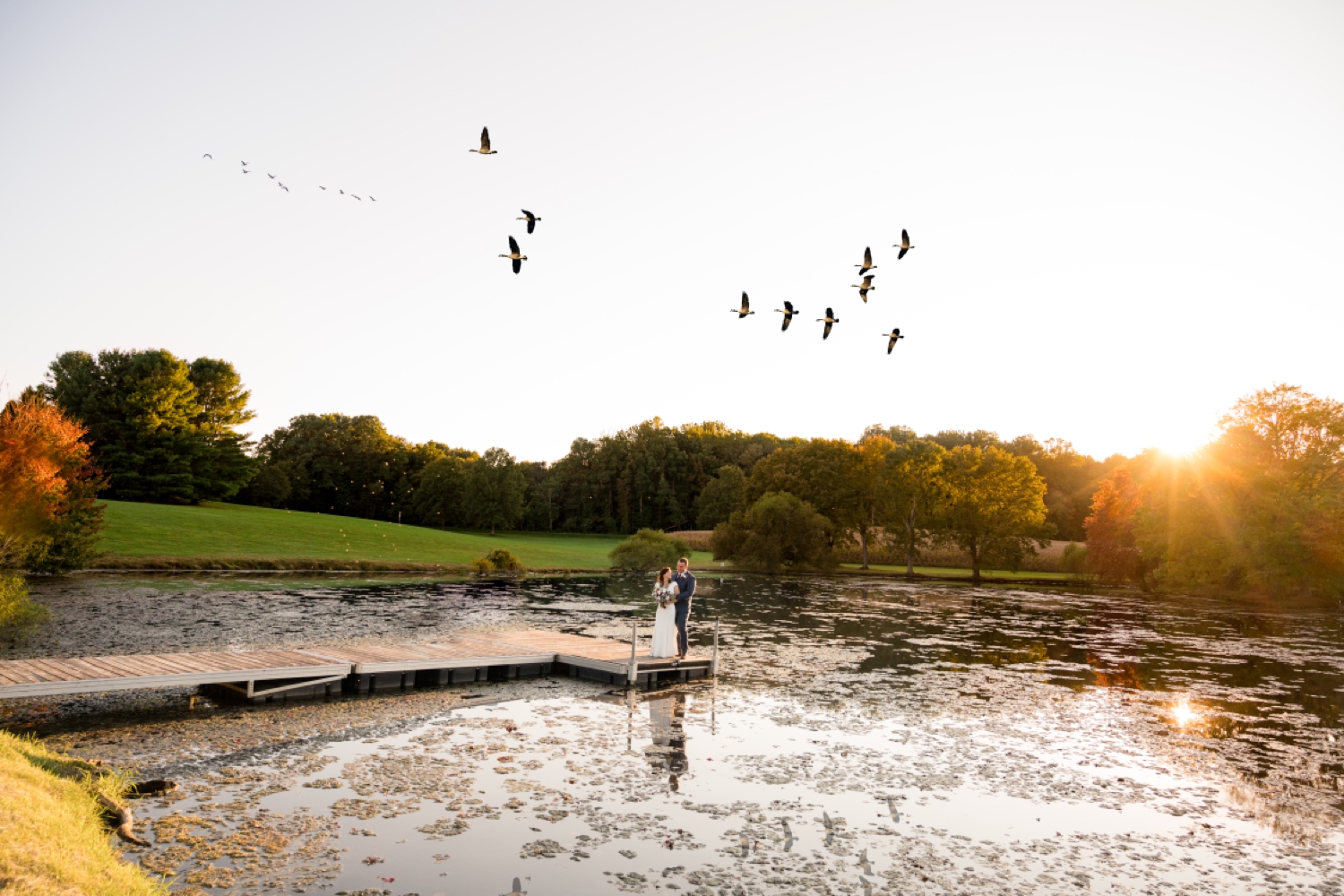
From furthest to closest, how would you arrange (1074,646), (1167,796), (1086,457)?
(1086,457)
(1074,646)
(1167,796)

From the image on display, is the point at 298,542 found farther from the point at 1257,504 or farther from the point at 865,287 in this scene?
the point at 1257,504

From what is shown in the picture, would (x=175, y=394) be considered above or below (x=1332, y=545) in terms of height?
above

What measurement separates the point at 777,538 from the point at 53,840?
203 feet

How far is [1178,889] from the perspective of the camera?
Answer: 9.16 metres

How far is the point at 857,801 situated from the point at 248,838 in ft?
26.1

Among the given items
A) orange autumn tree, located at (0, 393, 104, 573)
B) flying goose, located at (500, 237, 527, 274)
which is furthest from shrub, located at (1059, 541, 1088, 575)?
orange autumn tree, located at (0, 393, 104, 573)

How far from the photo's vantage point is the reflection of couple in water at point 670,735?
1316 centimetres

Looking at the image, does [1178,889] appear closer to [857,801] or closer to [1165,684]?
[857,801]

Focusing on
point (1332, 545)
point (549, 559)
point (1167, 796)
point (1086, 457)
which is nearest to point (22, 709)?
point (1167, 796)

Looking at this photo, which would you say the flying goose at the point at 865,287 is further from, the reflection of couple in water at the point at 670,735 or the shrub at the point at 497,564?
the shrub at the point at 497,564

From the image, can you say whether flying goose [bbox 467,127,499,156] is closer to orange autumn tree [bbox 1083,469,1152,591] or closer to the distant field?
the distant field

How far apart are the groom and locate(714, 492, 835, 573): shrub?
1794 inches

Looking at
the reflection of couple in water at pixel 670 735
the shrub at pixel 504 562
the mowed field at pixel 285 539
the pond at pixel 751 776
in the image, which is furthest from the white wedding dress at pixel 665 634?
the mowed field at pixel 285 539

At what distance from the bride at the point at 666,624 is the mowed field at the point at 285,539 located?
39.1m
